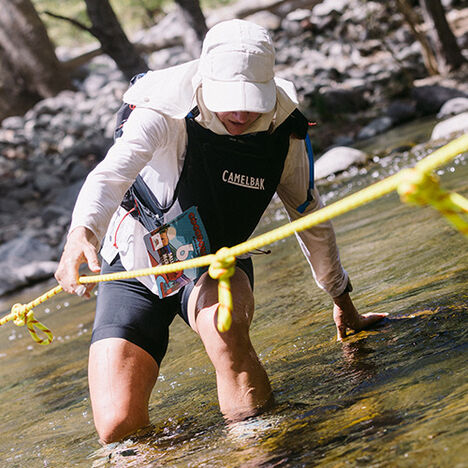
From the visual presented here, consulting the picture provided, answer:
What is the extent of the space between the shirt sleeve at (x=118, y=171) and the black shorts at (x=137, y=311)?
23.5 inches

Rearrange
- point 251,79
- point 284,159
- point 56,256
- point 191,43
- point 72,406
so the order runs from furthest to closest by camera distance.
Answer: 1. point 191,43
2. point 56,256
3. point 72,406
4. point 284,159
5. point 251,79

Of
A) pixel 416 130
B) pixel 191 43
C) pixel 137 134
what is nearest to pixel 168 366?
pixel 137 134

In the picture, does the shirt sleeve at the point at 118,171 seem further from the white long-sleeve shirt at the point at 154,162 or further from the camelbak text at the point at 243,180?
the camelbak text at the point at 243,180

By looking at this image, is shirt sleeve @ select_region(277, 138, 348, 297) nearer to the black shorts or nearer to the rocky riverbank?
the black shorts

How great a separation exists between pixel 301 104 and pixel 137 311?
11292 mm

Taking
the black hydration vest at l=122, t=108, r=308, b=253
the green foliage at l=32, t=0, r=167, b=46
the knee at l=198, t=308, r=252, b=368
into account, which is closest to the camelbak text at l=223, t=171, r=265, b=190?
the black hydration vest at l=122, t=108, r=308, b=253

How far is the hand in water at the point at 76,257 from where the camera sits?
2480 millimetres

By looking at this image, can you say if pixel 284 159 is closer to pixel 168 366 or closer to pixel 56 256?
pixel 168 366

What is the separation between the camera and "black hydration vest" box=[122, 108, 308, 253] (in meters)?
3.01

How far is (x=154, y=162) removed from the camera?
304 centimetres

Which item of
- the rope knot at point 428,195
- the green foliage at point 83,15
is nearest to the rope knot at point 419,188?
the rope knot at point 428,195

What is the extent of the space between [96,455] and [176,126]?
4.65 feet

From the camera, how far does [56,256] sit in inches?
422

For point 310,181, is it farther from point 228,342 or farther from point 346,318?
point 228,342
